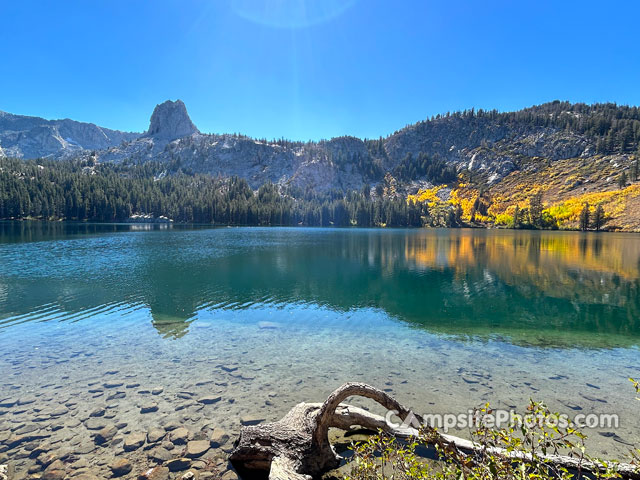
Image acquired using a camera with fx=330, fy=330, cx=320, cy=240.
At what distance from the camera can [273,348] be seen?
18.2 meters

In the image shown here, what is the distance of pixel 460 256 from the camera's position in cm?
6475

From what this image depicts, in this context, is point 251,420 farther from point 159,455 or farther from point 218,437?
Answer: point 159,455

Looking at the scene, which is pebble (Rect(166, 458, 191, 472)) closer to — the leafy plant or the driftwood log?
the driftwood log

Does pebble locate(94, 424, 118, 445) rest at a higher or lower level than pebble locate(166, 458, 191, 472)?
lower

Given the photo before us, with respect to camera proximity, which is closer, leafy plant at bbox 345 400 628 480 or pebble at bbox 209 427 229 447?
leafy plant at bbox 345 400 628 480

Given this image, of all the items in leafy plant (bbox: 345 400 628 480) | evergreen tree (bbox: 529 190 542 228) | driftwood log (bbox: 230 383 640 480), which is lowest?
driftwood log (bbox: 230 383 640 480)

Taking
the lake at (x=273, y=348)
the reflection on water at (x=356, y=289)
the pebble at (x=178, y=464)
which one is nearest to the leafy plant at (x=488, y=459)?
the pebble at (x=178, y=464)

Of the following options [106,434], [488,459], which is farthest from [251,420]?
[488,459]

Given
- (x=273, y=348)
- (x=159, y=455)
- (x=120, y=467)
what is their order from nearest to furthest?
(x=120, y=467) → (x=159, y=455) → (x=273, y=348)

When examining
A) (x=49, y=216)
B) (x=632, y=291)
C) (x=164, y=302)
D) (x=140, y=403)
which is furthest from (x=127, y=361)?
(x=49, y=216)

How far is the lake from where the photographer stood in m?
11.5

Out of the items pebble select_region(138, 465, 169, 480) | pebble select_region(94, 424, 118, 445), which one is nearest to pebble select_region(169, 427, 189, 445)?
pebble select_region(138, 465, 169, 480)

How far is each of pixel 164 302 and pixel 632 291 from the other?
153ft

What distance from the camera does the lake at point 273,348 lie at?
11492 millimetres
